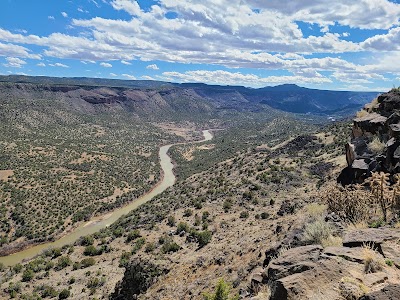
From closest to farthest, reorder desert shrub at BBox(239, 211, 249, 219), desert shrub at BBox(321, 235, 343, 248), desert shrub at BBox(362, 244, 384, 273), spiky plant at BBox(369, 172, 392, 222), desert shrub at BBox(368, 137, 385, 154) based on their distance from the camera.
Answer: desert shrub at BBox(362, 244, 384, 273) → desert shrub at BBox(321, 235, 343, 248) → spiky plant at BBox(369, 172, 392, 222) → desert shrub at BBox(368, 137, 385, 154) → desert shrub at BBox(239, 211, 249, 219)

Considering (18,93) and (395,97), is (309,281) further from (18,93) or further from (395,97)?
(18,93)

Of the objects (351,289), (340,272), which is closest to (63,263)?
(340,272)

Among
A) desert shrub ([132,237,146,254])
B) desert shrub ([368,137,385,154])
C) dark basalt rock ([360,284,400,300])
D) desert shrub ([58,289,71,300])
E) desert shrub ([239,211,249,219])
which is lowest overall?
desert shrub ([58,289,71,300])

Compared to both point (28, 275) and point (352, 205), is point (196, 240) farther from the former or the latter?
point (352, 205)

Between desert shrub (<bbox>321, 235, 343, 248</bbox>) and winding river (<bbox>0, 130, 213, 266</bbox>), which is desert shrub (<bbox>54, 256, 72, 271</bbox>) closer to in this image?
winding river (<bbox>0, 130, 213, 266</bbox>)

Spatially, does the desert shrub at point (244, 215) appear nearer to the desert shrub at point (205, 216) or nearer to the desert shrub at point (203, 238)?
the desert shrub at point (205, 216)

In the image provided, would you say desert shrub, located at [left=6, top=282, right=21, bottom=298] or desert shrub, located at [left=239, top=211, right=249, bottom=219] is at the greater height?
desert shrub, located at [left=239, top=211, right=249, bottom=219]

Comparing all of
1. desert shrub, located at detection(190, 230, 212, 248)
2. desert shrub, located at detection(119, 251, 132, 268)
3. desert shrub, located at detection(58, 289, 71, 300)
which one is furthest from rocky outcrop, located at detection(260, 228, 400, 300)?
desert shrub, located at detection(119, 251, 132, 268)

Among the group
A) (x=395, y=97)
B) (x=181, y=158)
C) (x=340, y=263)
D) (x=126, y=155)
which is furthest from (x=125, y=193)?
(x=340, y=263)
